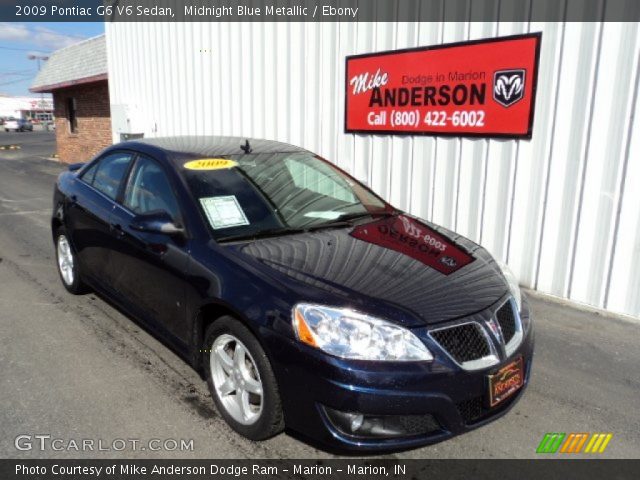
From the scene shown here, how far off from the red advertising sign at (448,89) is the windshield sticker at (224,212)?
3.30 metres

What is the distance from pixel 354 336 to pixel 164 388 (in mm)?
1592

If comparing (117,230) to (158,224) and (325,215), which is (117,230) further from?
(325,215)

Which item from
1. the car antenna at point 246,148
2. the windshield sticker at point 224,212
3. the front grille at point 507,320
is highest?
the car antenna at point 246,148

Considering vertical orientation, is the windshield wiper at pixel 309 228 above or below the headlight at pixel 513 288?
above

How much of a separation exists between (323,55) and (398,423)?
19.5 feet

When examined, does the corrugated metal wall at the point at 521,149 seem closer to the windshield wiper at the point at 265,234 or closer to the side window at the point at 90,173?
the windshield wiper at the point at 265,234

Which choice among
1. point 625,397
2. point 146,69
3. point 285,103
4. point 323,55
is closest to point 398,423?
point 625,397

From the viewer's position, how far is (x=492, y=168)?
5551mm

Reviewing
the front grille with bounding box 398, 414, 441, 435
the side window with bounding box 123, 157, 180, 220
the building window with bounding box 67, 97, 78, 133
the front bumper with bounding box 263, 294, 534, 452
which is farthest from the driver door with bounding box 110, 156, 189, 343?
the building window with bounding box 67, 97, 78, 133

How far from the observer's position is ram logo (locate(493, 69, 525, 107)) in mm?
5180

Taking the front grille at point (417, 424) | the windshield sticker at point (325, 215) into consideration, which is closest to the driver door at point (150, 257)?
the windshield sticker at point (325, 215)

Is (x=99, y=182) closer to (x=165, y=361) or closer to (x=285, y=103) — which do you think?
(x=165, y=361)

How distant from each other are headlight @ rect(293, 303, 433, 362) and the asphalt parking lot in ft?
2.36

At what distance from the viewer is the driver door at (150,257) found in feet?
10.6
